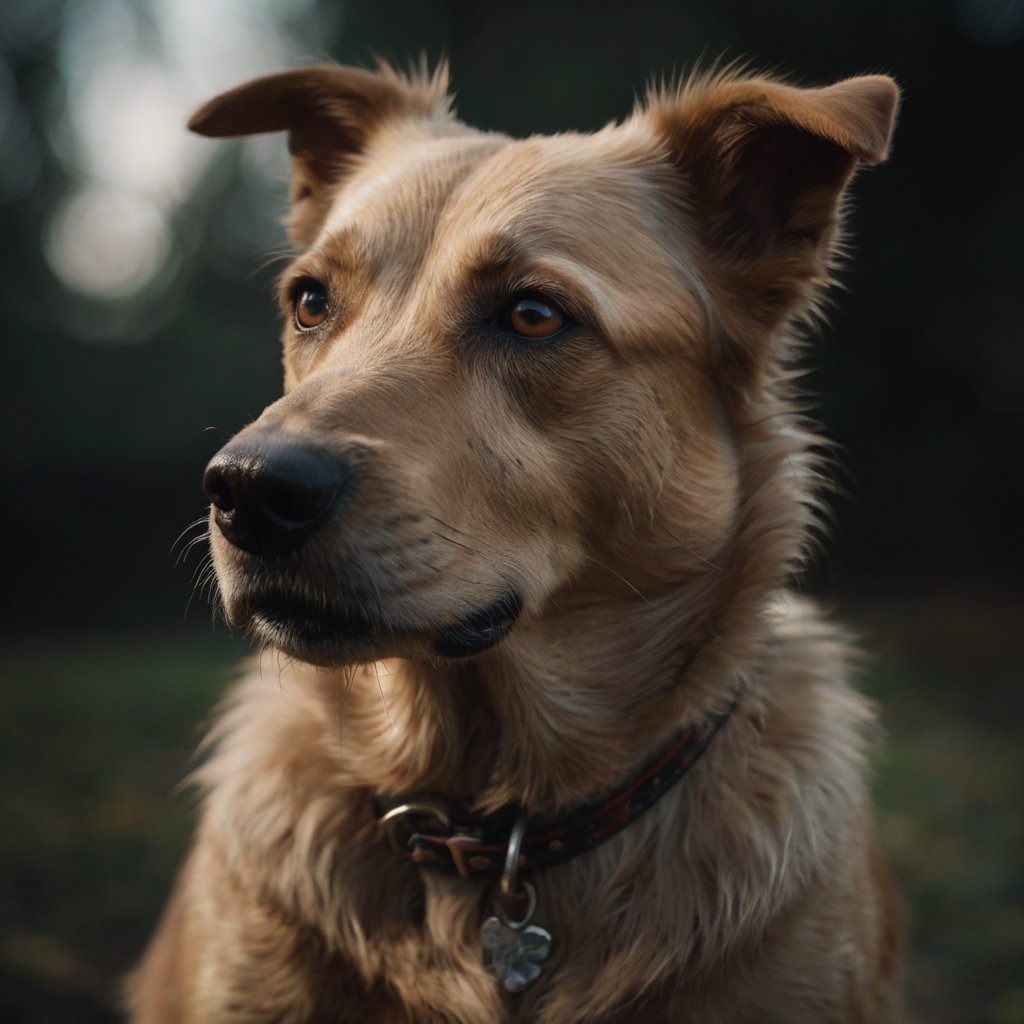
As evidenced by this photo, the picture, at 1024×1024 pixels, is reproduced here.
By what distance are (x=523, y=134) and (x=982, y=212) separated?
13.3 ft

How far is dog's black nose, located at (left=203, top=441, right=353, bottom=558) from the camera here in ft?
6.89

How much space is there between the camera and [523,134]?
897 centimetres

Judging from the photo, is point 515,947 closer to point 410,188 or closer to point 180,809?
point 410,188

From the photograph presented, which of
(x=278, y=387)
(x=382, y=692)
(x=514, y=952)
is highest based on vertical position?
(x=382, y=692)

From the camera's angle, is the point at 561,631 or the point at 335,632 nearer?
the point at 335,632

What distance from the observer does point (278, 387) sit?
39.4ft

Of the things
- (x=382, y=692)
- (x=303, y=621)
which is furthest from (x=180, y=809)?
(x=303, y=621)

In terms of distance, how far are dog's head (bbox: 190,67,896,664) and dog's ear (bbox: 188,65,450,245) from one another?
0.17 feet

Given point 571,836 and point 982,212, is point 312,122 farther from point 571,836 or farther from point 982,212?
point 982,212

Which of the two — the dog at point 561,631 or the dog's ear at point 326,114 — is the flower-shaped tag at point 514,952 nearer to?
A: the dog at point 561,631

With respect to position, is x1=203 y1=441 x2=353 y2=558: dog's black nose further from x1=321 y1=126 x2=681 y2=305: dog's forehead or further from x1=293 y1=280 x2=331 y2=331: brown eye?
x1=293 y1=280 x2=331 y2=331: brown eye

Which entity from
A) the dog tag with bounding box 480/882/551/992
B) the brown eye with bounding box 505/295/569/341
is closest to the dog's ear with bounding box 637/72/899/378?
the brown eye with bounding box 505/295/569/341

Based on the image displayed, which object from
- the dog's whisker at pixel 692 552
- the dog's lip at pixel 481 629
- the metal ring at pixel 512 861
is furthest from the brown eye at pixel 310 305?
the metal ring at pixel 512 861

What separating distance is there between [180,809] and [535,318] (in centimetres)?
493
